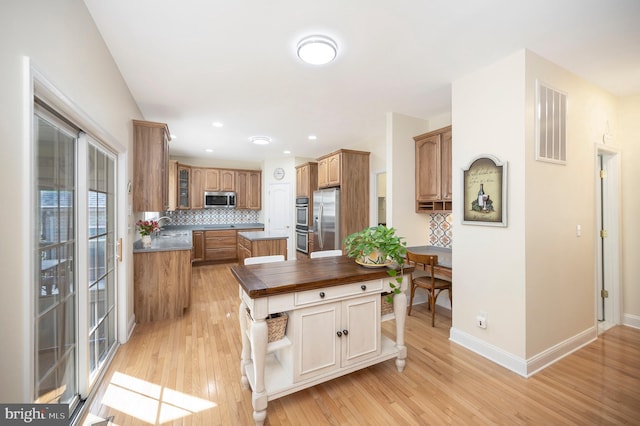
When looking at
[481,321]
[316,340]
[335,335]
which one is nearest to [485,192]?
[481,321]

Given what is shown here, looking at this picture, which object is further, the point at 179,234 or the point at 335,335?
the point at 179,234

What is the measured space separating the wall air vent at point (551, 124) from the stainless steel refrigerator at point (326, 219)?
2882mm

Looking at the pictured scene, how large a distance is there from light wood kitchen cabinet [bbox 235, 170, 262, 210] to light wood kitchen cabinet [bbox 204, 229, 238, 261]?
838 mm

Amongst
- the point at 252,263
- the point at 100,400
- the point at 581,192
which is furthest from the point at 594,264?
the point at 100,400

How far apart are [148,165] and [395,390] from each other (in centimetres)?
342

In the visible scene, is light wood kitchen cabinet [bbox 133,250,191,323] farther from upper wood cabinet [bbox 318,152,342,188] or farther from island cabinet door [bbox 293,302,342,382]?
upper wood cabinet [bbox 318,152,342,188]

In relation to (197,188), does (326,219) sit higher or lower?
lower

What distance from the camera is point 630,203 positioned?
3.03 metres

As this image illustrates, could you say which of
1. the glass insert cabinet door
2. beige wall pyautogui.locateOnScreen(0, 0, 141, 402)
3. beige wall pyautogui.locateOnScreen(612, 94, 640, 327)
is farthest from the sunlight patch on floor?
beige wall pyautogui.locateOnScreen(612, 94, 640, 327)

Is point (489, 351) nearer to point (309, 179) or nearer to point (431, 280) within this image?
point (431, 280)

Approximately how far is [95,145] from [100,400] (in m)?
→ 1.87

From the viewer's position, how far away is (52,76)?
4.25 feet

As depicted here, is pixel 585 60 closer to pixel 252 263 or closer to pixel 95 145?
pixel 252 263

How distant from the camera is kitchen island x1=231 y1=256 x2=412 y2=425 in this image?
1.68m
